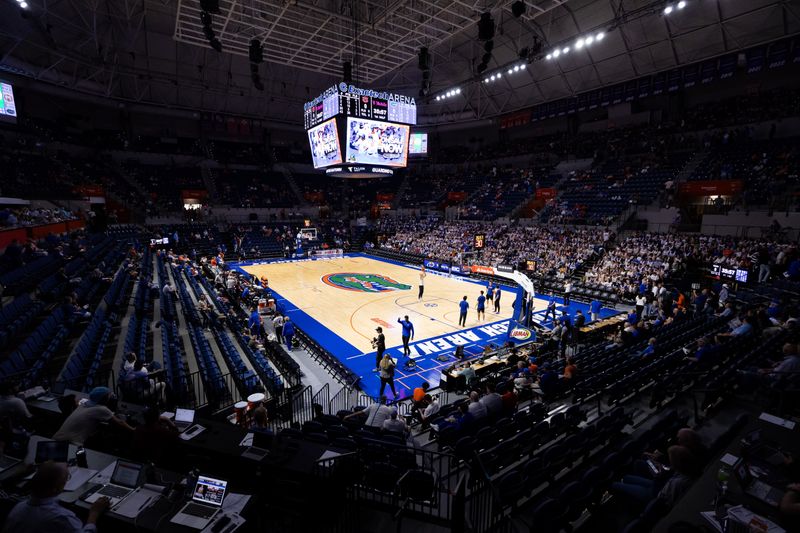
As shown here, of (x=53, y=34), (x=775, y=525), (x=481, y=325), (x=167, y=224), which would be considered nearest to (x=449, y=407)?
(x=775, y=525)

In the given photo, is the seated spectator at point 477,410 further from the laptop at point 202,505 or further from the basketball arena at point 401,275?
the laptop at point 202,505

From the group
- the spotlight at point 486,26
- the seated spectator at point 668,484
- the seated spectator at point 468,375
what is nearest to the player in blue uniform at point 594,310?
the seated spectator at point 468,375

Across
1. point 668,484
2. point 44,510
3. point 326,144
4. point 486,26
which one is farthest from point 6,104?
point 668,484

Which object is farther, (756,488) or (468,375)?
(468,375)

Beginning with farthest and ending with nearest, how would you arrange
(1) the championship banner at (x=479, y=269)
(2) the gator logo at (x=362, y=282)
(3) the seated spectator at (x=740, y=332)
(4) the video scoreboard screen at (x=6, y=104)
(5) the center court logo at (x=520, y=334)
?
(1) the championship banner at (x=479, y=269) < (2) the gator logo at (x=362, y=282) < (4) the video scoreboard screen at (x=6, y=104) < (5) the center court logo at (x=520, y=334) < (3) the seated spectator at (x=740, y=332)

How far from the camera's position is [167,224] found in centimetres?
3697

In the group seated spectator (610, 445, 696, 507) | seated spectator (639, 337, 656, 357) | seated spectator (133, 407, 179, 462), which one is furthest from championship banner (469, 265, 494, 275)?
seated spectator (133, 407, 179, 462)

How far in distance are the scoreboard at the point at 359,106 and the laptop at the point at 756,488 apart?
20747mm

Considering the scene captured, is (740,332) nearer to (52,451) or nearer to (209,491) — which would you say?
(209,491)

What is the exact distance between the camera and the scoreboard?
2059 cm

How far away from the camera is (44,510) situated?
2.82 m

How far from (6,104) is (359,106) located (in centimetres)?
2023

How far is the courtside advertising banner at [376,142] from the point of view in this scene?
70.7 feet

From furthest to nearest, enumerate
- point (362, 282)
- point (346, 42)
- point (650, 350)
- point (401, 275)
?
1. point (401, 275)
2. point (362, 282)
3. point (346, 42)
4. point (650, 350)
